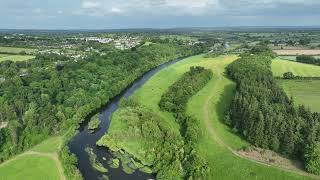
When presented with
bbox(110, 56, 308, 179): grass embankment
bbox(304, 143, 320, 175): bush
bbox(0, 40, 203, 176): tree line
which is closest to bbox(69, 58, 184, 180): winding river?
bbox(0, 40, 203, 176): tree line

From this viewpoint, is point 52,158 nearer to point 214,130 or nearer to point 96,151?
point 96,151

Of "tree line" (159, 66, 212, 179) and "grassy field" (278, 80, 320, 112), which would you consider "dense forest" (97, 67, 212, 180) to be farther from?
"grassy field" (278, 80, 320, 112)

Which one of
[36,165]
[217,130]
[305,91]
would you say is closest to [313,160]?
[217,130]

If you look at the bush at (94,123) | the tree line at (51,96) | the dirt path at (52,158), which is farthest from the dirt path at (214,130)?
the dirt path at (52,158)

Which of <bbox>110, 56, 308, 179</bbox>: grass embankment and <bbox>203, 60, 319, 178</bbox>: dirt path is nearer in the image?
<bbox>110, 56, 308, 179</bbox>: grass embankment

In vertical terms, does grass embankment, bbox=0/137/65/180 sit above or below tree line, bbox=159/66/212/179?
below

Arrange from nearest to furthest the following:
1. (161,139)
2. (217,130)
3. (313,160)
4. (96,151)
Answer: (313,160), (161,139), (96,151), (217,130)
